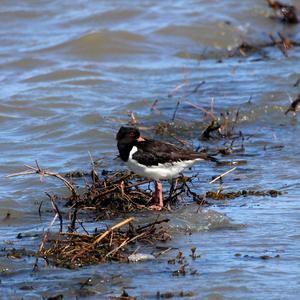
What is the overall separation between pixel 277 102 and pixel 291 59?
2.96m

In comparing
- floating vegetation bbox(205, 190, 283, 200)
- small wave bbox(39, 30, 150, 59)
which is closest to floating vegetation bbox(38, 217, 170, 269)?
floating vegetation bbox(205, 190, 283, 200)

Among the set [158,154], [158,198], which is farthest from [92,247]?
[158,154]

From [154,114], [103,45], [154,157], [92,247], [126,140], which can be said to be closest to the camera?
[92,247]

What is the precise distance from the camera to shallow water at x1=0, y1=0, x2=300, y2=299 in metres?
6.99

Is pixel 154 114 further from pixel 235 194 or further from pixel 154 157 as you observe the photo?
pixel 154 157

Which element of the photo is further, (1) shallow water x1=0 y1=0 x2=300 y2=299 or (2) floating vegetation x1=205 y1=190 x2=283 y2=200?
(2) floating vegetation x1=205 y1=190 x2=283 y2=200

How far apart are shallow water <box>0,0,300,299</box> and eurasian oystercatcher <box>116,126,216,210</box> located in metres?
0.42

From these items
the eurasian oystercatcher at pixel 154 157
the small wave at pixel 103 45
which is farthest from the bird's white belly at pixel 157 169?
the small wave at pixel 103 45

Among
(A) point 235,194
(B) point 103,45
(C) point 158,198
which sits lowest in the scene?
(B) point 103,45

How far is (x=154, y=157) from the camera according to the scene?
9031 mm

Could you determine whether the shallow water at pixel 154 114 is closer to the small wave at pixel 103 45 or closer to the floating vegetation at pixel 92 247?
the small wave at pixel 103 45

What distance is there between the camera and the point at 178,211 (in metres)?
8.89

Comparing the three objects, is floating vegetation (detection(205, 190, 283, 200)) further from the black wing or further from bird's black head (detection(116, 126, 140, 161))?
bird's black head (detection(116, 126, 140, 161))

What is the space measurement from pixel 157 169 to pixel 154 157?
0.41ft
